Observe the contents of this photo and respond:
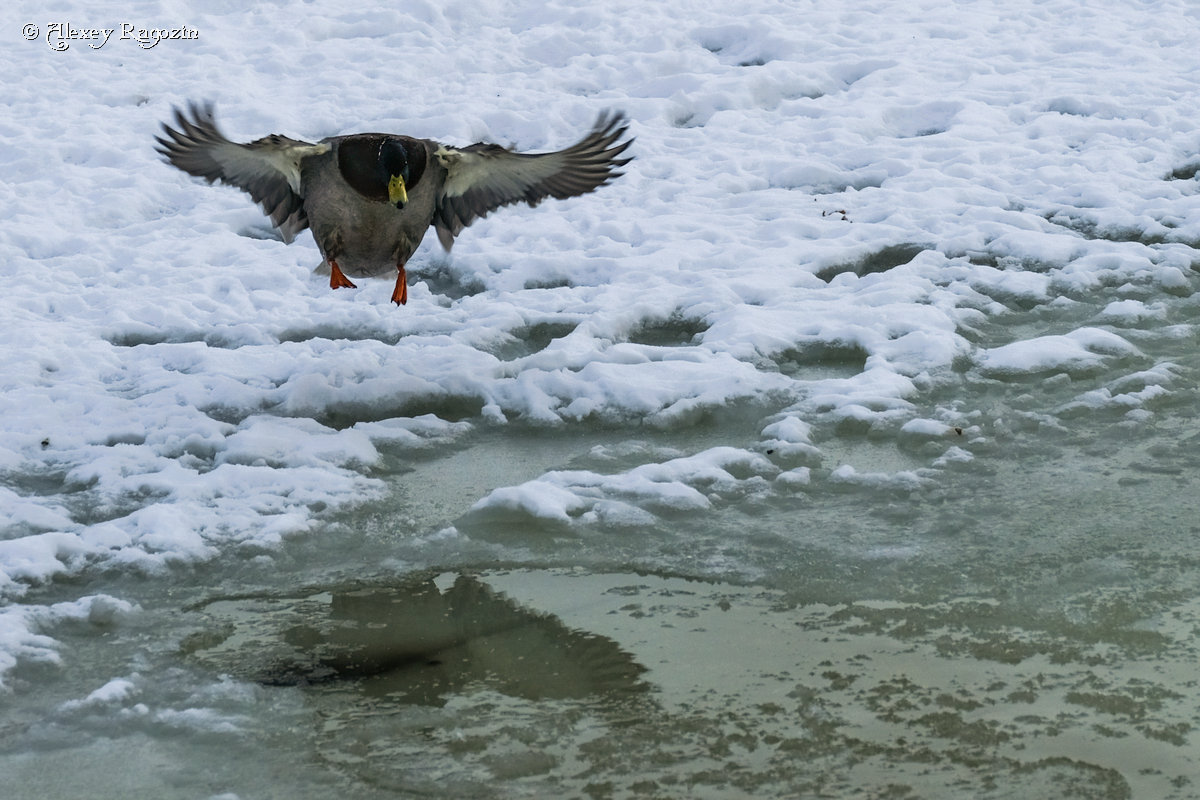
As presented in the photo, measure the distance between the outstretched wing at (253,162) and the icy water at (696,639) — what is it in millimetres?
1666

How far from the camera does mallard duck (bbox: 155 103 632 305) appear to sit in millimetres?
5781

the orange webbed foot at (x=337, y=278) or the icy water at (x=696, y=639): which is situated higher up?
the orange webbed foot at (x=337, y=278)

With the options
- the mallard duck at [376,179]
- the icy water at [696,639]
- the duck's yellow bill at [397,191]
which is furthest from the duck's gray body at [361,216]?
the icy water at [696,639]

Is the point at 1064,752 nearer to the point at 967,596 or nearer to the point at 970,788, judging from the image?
the point at 970,788

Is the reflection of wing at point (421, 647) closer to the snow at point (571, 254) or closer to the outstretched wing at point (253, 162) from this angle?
the snow at point (571, 254)

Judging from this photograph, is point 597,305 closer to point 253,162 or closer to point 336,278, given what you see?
point 336,278

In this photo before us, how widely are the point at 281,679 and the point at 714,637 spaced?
1.24 m

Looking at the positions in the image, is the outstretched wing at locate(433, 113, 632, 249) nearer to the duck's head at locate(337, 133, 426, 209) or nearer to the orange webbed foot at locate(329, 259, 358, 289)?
the duck's head at locate(337, 133, 426, 209)

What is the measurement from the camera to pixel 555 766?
123 inches

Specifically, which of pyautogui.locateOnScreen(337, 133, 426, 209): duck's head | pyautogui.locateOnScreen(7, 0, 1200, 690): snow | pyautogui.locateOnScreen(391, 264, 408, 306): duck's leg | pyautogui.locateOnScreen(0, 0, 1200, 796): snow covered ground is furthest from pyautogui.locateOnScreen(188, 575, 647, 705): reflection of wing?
pyautogui.locateOnScreen(391, 264, 408, 306): duck's leg

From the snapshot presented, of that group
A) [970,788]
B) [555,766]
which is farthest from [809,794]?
[555,766]

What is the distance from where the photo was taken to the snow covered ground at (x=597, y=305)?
4547 mm

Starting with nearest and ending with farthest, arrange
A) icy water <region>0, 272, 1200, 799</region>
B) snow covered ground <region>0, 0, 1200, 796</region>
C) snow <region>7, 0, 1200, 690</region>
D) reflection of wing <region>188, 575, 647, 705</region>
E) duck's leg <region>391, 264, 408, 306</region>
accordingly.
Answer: icy water <region>0, 272, 1200, 799</region> < reflection of wing <region>188, 575, 647, 705</region> < snow covered ground <region>0, 0, 1200, 796</region> < snow <region>7, 0, 1200, 690</region> < duck's leg <region>391, 264, 408, 306</region>

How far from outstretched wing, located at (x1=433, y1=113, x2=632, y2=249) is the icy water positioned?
1594mm
